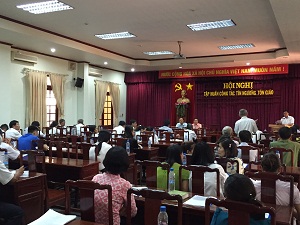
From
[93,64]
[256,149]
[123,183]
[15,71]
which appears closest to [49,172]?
[123,183]

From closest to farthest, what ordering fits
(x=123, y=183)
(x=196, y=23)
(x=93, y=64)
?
1. (x=123, y=183)
2. (x=196, y=23)
3. (x=93, y=64)

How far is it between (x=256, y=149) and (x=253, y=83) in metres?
8.52

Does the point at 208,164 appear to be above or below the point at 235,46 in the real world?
below

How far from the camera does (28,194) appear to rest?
10.9ft

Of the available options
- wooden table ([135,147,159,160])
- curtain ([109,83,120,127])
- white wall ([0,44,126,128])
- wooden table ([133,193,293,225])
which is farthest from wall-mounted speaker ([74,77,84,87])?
wooden table ([133,193,293,225])

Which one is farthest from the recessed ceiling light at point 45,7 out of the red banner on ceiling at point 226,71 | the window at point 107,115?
the red banner on ceiling at point 226,71

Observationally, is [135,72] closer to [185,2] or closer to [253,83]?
[253,83]

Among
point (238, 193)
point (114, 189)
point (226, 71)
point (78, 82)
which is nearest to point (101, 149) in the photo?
point (114, 189)

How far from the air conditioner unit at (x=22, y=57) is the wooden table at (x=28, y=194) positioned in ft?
21.8

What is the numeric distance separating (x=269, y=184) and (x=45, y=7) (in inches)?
225

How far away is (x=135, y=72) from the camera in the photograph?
47.8ft

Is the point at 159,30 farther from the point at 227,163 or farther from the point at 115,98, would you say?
the point at 115,98

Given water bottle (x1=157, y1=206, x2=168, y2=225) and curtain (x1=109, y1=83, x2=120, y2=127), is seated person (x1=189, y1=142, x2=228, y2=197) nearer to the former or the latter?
water bottle (x1=157, y1=206, x2=168, y2=225)

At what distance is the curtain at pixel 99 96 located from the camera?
12.6m
